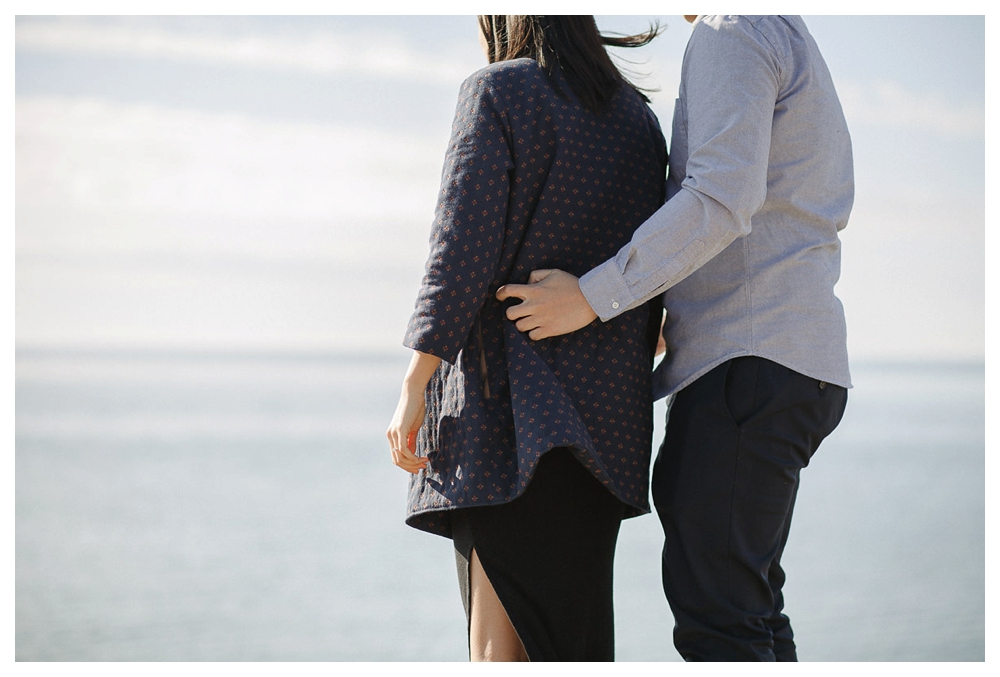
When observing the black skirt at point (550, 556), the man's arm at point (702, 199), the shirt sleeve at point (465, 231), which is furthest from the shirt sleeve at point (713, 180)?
the black skirt at point (550, 556)

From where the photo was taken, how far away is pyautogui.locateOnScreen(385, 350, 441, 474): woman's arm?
120 centimetres

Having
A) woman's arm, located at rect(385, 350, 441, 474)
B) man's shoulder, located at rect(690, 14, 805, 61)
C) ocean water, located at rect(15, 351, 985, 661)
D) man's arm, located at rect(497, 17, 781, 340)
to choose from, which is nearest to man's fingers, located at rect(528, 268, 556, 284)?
man's arm, located at rect(497, 17, 781, 340)

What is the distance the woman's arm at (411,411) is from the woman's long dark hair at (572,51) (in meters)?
0.45

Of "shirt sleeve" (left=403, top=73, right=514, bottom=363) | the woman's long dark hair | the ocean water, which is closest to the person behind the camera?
"shirt sleeve" (left=403, top=73, right=514, bottom=363)

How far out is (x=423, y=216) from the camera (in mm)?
18188

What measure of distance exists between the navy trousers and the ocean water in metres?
2.83

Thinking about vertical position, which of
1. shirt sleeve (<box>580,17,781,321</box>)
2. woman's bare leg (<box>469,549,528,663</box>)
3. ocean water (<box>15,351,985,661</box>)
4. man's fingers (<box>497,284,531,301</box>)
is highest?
shirt sleeve (<box>580,17,781,321</box>)

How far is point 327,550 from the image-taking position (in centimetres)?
591

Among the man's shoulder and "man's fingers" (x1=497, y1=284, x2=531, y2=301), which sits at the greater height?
the man's shoulder

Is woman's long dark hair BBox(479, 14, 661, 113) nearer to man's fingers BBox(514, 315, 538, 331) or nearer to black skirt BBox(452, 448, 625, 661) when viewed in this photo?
man's fingers BBox(514, 315, 538, 331)

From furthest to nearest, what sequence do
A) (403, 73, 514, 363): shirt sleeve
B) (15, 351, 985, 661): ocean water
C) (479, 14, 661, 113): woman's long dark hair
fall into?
(15, 351, 985, 661): ocean water → (479, 14, 661, 113): woman's long dark hair → (403, 73, 514, 363): shirt sleeve

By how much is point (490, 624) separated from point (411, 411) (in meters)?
0.32

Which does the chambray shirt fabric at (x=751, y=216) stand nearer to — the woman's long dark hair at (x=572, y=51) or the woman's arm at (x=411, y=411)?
the woman's long dark hair at (x=572, y=51)
